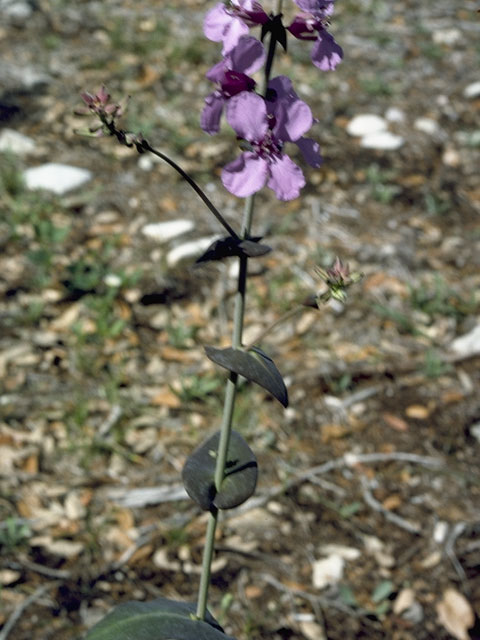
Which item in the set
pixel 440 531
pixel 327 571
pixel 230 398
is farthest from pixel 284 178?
pixel 440 531

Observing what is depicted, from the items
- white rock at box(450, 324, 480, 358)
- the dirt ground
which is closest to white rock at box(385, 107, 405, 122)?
the dirt ground

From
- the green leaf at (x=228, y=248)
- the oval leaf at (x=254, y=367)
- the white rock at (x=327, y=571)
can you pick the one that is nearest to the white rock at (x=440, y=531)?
the white rock at (x=327, y=571)

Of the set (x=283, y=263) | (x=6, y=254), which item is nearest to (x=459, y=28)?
(x=283, y=263)

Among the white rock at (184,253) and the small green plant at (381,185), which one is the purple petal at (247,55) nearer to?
the white rock at (184,253)

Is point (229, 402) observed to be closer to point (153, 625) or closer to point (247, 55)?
point (153, 625)

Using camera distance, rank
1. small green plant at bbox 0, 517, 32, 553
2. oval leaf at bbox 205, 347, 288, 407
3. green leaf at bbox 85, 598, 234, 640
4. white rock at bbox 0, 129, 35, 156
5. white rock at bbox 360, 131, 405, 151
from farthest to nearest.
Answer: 1. white rock at bbox 360, 131, 405, 151
2. white rock at bbox 0, 129, 35, 156
3. small green plant at bbox 0, 517, 32, 553
4. green leaf at bbox 85, 598, 234, 640
5. oval leaf at bbox 205, 347, 288, 407

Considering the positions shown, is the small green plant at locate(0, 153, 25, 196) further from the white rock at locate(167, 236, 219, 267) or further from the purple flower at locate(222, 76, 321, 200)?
the purple flower at locate(222, 76, 321, 200)

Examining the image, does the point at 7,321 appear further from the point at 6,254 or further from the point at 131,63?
the point at 131,63
